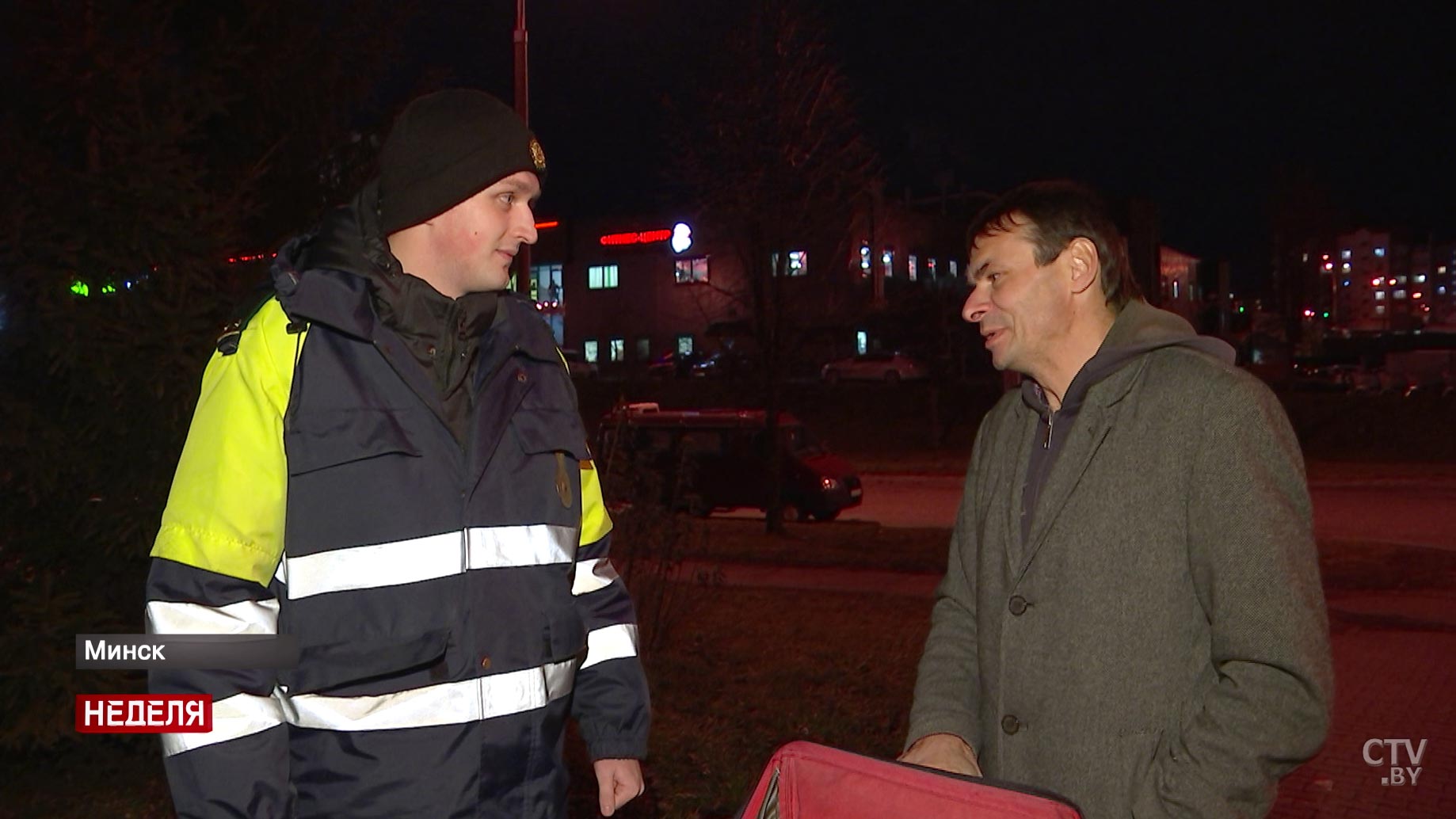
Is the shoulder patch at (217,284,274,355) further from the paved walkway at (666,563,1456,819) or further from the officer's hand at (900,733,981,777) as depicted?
the paved walkway at (666,563,1456,819)

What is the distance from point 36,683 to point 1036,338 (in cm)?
427

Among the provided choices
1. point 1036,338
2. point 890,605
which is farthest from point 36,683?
point 890,605

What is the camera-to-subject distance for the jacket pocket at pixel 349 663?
2188 millimetres

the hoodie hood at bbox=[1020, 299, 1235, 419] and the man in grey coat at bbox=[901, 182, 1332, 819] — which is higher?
the hoodie hood at bbox=[1020, 299, 1235, 419]

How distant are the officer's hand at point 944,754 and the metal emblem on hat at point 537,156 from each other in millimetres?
1552

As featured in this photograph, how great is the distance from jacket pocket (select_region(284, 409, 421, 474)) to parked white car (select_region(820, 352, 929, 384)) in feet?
138

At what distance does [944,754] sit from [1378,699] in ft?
22.1

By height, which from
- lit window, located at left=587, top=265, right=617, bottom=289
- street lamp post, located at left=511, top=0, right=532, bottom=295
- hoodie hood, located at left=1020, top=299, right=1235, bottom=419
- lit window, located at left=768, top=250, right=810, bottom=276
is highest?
lit window, located at left=587, top=265, right=617, bottom=289

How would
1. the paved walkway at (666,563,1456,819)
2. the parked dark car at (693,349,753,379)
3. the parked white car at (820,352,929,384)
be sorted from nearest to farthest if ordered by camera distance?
the paved walkway at (666,563,1456,819)
the parked dark car at (693,349,753,379)
the parked white car at (820,352,929,384)

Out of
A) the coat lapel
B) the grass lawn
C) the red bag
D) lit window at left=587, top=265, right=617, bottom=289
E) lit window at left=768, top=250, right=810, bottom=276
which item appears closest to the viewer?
the red bag

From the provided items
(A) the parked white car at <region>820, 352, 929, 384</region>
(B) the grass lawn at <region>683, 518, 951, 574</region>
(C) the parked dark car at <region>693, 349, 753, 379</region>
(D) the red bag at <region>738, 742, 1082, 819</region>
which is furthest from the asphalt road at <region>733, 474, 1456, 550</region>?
(A) the parked white car at <region>820, 352, 929, 384</region>

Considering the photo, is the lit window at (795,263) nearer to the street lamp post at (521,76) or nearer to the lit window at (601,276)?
the street lamp post at (521,76)

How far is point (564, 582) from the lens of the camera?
2539mm

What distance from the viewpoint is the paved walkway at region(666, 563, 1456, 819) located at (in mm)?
6051
